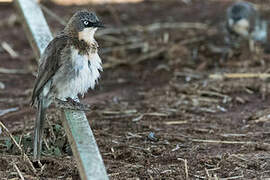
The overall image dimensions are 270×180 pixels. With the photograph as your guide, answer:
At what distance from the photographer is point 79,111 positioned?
179 inches

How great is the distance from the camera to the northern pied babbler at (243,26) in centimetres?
956

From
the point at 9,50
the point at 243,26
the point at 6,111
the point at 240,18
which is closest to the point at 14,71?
the point at 9,50

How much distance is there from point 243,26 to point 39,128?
5.97 metres

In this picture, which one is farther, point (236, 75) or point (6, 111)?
point (236, 75)

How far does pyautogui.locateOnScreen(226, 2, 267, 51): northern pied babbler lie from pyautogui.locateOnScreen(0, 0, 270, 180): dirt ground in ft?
0.83

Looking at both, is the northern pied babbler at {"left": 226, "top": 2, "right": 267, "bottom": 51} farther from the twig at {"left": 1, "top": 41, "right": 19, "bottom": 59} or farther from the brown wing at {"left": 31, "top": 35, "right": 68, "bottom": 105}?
the brown wing at {"left": 31, "top": 35, "right": 68, "bottom": 105}

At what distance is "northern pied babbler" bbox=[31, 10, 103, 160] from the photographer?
472 centimetres

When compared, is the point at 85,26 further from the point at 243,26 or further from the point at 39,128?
the point at 243,26

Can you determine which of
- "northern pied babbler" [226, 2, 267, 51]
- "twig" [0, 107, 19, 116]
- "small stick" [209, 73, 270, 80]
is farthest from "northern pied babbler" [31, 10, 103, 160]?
"northern pied babbler" [226, 2, 267, 51]

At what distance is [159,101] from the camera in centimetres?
674

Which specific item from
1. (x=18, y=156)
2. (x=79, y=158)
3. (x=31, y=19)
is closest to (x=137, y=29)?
(x=31, y=19)

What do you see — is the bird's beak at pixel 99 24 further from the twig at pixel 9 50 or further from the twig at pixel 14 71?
the twig at pixel 9 50

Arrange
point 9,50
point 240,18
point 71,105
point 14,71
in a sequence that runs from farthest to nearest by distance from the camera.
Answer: point 240,18
point 9,50
point 14,71
point 71,105

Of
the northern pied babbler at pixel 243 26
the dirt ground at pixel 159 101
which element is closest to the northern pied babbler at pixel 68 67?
the dirt ground at pixel 159 101
